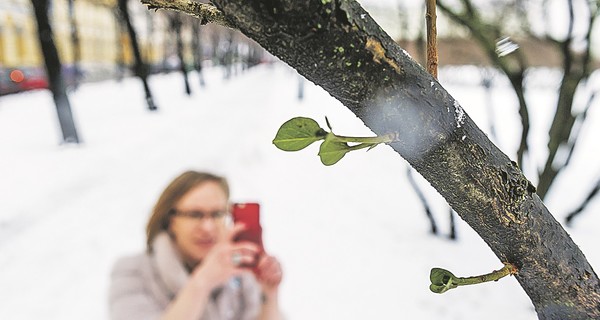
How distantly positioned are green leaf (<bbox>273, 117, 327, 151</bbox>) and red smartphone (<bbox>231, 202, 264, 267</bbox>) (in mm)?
1981

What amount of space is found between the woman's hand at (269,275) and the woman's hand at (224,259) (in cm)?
14

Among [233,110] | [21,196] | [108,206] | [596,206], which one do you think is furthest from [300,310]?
[233,110]

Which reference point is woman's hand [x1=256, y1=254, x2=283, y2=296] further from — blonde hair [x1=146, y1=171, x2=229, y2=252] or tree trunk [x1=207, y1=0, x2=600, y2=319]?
tree trunk [x1=207, y1=0, x2=600, y2=319]

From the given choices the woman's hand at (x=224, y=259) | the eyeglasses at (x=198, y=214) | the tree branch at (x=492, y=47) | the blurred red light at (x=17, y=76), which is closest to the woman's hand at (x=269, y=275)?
the woman's hand at (x=224, y=259)

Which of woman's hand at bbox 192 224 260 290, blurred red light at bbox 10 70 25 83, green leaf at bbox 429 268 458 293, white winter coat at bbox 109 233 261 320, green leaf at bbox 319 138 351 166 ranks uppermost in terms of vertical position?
green leaf at bbox 319 138 351 166

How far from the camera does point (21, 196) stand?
21.2 feet

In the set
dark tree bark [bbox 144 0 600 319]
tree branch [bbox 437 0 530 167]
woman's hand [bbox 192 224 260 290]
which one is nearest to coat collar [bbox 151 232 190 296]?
woman's hand [bbox 192 224 260 290]

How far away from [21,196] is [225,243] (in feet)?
16.0

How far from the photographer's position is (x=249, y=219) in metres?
2.58

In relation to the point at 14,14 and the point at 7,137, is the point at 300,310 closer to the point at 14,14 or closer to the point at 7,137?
the point at 7,137

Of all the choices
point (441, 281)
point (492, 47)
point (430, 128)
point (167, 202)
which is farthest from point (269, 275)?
point (492, 47)

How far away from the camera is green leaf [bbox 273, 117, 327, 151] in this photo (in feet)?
1.74

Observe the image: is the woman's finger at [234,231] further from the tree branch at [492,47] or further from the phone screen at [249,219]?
the tree branch at [492,47]

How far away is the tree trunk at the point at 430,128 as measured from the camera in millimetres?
445
